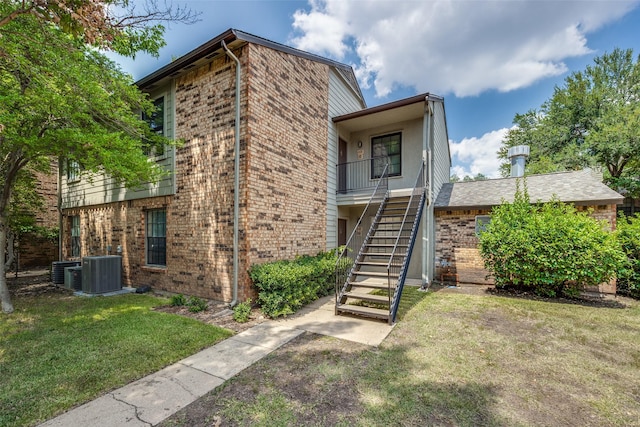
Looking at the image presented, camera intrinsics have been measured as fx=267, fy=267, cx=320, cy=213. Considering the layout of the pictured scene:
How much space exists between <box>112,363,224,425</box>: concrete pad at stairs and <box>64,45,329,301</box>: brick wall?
249cm

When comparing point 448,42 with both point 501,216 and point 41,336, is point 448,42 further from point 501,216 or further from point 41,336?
point 41,336

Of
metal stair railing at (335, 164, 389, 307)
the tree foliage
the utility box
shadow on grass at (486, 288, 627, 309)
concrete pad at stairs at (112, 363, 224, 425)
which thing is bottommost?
shadow on grass at (486, 288, 627, 309)

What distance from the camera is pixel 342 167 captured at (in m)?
10.4

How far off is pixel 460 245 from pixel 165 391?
9273 millimetres

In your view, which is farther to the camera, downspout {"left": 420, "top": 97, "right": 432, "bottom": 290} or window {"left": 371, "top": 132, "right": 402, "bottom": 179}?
window {"left": 371, "top": 132, "right": 402, "bottom": 179}

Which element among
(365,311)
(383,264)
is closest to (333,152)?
(383,264)

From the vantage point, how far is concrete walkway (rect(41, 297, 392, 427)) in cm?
255

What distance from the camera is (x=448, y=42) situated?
850cm

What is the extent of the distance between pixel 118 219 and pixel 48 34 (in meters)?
5.52

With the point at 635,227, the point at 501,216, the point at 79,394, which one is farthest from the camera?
the point at 501,216

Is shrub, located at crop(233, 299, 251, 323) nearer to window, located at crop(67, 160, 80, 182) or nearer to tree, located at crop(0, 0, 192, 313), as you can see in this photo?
tree, located at crop(0, 0, 192, 313)

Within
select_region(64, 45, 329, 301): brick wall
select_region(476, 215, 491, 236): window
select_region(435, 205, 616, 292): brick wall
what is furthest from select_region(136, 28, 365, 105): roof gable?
select_region(476, 215, 491, 236): window

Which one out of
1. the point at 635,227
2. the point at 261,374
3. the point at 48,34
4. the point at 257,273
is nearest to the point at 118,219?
the point at 48,34

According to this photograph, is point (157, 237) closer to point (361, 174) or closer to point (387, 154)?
point (361, 174)
